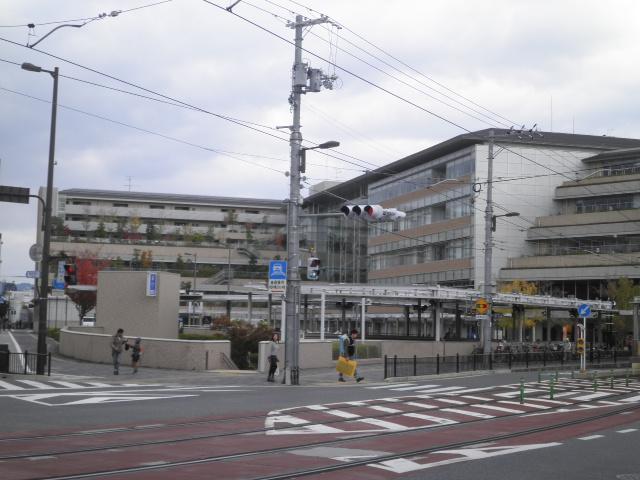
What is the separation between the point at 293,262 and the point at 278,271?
983 millimetres

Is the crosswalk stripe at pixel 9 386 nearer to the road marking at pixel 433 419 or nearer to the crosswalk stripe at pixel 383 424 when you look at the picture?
the crosswalk stripe at pixel 383 424

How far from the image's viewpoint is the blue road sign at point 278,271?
30.1 meters

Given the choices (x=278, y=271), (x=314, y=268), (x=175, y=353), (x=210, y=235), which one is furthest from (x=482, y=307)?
(x=210, y=235)

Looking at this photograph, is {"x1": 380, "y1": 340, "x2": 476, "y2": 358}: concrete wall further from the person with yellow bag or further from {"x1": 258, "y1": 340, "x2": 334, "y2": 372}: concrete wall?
the person with yellow bag

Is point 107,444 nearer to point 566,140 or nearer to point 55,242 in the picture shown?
point 566,140

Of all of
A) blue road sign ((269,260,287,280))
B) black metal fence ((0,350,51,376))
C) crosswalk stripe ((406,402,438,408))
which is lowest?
crosswalk stripe ((406,402,438,408))

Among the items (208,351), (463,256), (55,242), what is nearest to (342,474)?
(208,351)

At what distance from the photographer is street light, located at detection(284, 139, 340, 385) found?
95.5 ft

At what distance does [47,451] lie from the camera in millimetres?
12891

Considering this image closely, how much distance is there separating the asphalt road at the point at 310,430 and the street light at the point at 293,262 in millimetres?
1073

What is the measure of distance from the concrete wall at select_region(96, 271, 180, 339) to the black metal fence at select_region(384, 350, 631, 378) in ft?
35.1

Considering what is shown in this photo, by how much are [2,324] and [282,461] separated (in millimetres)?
76481

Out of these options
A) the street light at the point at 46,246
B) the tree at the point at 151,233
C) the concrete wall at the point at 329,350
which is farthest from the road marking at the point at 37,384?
the tree at the point at 151,233

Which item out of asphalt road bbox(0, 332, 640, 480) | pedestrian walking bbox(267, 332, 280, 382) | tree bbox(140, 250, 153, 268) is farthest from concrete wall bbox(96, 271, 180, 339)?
tree bbox(140, 250, 153, 268)
